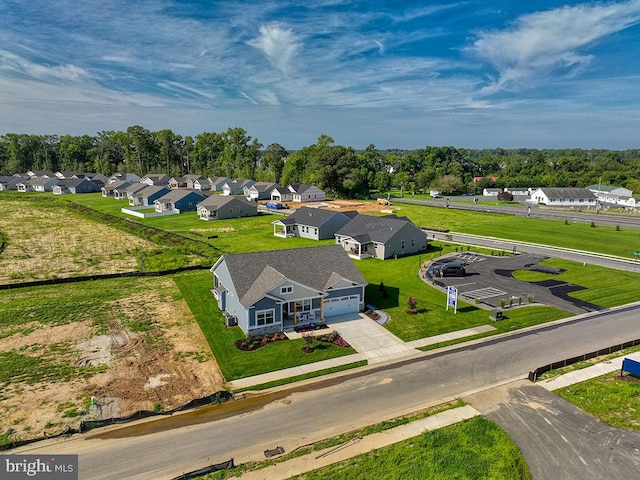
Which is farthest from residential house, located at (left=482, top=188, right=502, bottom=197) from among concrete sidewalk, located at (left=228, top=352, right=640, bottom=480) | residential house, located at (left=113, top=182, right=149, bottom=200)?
concrete sidewalk, located at (left=228, top=352, right=640, bottom=480)

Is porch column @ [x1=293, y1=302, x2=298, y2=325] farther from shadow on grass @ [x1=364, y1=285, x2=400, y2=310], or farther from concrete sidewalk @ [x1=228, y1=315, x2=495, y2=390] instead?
shadow on grass @ [x1=364, y1=285, x2=400, y2=310]

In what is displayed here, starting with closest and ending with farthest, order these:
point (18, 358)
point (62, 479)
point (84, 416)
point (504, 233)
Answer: point (62, 479)
point (84, 416)
point (18, 358)
point (504, 233)

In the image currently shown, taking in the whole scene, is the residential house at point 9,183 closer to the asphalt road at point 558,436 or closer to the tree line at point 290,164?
the tree line at point 290,164

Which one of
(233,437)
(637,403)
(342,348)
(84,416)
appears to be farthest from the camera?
(342,348)

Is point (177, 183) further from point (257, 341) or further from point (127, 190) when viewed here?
point (257, 341)

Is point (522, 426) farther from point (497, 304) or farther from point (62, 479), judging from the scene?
point (62, 479)

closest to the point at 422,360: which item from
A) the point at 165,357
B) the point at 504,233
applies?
the point at 165,357

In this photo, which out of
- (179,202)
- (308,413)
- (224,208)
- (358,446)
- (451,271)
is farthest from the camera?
(179,202)

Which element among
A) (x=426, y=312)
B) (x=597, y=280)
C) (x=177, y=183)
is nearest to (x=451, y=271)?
(x=426, y=312)
